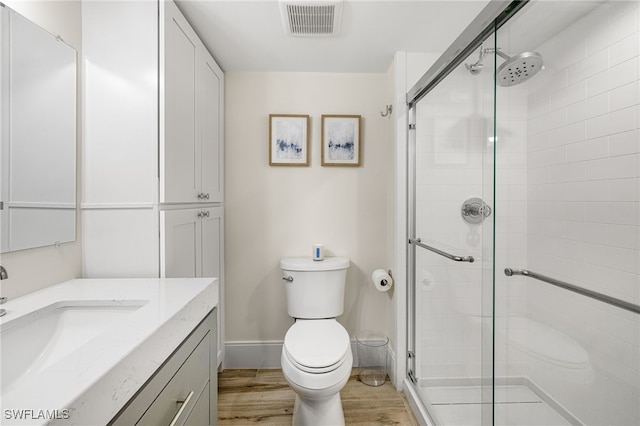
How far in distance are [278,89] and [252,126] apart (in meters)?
0.32

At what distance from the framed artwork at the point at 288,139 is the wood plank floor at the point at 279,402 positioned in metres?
1.47

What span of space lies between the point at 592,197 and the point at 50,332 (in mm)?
1699

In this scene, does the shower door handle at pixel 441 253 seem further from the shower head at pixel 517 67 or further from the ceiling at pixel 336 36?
the ceiling at pixel 336 36

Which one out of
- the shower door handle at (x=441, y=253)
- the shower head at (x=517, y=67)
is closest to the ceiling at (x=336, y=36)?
the shower head at (x=517, y=67)

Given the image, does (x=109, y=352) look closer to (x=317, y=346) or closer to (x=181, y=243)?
(x=181, y=243)

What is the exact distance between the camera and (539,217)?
119cm

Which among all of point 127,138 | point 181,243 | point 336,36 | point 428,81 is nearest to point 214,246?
point 181,243

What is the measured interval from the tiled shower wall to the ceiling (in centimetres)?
70

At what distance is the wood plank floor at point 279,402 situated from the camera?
1.71 metres

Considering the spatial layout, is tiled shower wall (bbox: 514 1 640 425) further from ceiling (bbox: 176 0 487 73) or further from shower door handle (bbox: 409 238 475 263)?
ceiling (bbox: 176 0 487 73)

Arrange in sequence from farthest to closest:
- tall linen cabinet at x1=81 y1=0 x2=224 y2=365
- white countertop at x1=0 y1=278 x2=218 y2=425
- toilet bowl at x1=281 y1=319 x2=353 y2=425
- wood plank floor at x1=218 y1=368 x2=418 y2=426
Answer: wood plank floor at x1=218 y1=368 x2=418 y2=426, toilet bowl at x1=281 y1=319 x2=353 y2=425, tall linen cabinet at x1=81 y1=0 x2=224 y2=365, white countertop at x1=0 y1=278 x2=218 y2=425

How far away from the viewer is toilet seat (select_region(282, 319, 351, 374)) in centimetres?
143

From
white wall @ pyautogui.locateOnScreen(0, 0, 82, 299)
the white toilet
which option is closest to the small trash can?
the white toilet

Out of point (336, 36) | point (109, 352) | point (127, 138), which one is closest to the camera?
point (109, 352)
